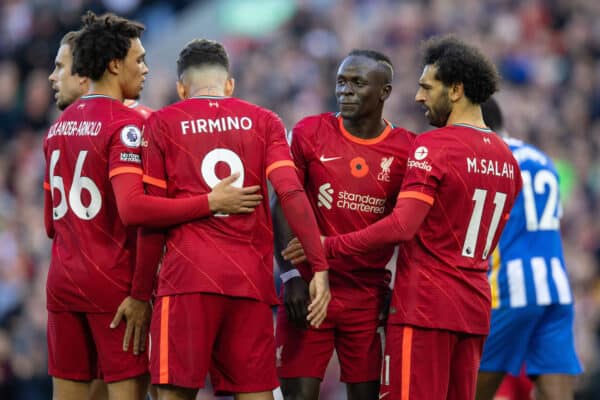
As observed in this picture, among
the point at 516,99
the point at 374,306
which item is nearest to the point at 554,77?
the point at 516,99

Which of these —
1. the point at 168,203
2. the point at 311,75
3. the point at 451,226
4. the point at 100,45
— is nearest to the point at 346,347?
the point at 451,226

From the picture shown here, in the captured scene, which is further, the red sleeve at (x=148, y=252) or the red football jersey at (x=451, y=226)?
the red football jersey at (x=451, y=226)

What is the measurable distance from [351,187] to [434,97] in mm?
711

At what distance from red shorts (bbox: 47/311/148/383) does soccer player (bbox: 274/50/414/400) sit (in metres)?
0.95

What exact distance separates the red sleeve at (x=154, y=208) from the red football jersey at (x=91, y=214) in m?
0.32

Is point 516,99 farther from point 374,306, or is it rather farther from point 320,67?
point 374,306

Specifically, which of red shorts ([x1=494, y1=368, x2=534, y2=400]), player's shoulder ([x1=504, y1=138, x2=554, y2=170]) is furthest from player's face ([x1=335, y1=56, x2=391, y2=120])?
red shorts ([x1=494, y1=368, x2=534, y2=400])

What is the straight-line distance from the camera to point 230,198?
6.10 m

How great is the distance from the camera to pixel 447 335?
6.35 meters

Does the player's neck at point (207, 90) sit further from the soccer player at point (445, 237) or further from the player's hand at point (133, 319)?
the player's hand at point (133, 319)

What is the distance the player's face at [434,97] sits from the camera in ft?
21.5

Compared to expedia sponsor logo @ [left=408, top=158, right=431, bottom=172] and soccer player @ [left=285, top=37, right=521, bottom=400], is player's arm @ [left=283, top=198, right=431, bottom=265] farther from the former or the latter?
expedia sponsor logo @ [left=408, top=158, right=431, bottom=172]

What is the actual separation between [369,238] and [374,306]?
58 cm

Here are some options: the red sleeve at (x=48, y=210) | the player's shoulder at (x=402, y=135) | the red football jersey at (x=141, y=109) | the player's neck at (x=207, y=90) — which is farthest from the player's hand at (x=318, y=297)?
the red sleeve at (x=48, y=210)
